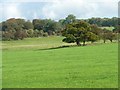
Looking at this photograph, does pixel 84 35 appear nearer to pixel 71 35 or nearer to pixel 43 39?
pixel 71 35

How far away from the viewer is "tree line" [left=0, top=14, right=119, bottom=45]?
8988 centimetres

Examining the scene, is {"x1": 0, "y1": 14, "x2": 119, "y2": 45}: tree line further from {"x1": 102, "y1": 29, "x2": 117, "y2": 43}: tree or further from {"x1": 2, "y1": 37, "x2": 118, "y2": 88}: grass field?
{"x1": 2, "y1": 37, "x2": 118, "y2": 88}: grass field

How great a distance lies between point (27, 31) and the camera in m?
118

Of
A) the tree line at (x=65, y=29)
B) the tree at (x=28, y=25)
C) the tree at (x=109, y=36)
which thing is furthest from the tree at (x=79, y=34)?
the tree at (x=28, y=25)

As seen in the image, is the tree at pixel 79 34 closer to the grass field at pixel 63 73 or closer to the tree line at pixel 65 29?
the tree line at pixel 65 29

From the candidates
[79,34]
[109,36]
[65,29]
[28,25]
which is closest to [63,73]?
[79,34]

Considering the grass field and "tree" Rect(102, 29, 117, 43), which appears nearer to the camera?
the grass field

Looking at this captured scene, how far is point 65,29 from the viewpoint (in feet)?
303

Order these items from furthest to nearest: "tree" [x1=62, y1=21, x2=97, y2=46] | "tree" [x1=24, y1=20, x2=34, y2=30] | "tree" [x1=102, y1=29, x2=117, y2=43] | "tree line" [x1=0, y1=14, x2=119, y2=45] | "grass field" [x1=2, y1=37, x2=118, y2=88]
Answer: "tree" [x1=24, y1=20, x2=34, y2=30] < "tree" [x1=102, y1=29, x2=117, y2=43] < "tree line" [x1=0, y1=14, x2=119, y2=45] < "tree" [x1=62, y1=21, x2=97, y2=46] < "grass field" [x1=2, y1=37, x2=118, y2=88]

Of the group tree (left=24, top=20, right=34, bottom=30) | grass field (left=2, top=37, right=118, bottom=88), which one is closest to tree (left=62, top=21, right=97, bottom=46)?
tree (left=24, top=20, right=34, bottom=30)

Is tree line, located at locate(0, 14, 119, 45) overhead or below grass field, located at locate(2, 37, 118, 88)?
overhead

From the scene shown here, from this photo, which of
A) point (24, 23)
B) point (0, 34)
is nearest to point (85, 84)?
point (0, 34)

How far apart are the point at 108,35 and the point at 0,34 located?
111ft

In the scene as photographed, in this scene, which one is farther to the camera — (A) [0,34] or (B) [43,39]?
(B) [43,39]
